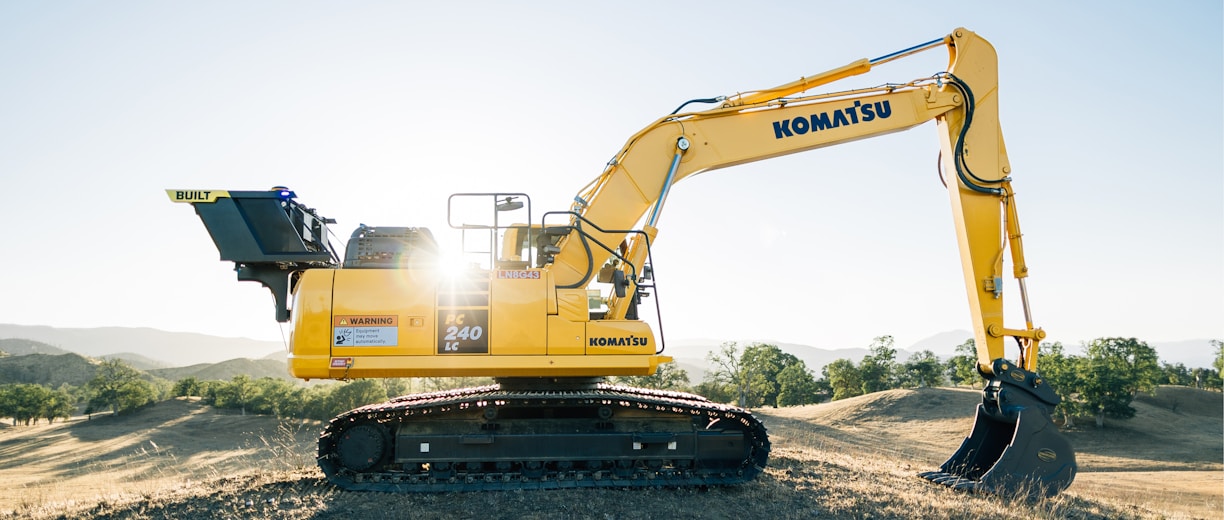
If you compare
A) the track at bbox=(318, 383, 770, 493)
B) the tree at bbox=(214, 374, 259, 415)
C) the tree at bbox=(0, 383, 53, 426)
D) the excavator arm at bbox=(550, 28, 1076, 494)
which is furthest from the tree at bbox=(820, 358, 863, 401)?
the tree at bbox=(0, 383, 53, 426)

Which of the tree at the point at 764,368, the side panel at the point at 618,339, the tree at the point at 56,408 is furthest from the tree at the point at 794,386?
the tree at the point at 56,408

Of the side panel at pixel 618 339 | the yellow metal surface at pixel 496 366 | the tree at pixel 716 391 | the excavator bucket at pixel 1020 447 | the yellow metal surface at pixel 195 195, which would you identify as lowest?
the tree at pixel 716 391

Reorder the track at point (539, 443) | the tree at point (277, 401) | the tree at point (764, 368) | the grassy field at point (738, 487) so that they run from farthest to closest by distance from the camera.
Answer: the tree at point (764, 368) → the tree at point (277, 401) → the track at point (539, 443) → the grassy field at point (738, 487)

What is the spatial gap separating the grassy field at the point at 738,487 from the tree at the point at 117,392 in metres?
0.75

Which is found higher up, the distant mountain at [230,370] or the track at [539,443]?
the track at [539,443]

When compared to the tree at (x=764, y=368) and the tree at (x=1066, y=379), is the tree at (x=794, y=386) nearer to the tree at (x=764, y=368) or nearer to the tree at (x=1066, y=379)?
the tree at (x=764, y=368)

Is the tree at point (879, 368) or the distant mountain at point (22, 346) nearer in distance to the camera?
the tree at point (879, 368)

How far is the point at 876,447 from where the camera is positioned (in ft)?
68.4

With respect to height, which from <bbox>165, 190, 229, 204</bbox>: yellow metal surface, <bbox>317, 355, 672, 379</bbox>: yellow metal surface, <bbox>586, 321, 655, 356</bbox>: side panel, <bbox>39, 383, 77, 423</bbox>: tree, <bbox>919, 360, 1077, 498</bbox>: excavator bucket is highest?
<bbox>165, 190, 229, 204</bbox>: yellow metal surface

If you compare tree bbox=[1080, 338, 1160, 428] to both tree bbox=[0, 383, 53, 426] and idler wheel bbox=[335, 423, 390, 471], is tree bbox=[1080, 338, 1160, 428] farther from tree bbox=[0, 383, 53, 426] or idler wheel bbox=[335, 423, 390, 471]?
tree bbox=[0, 383, 53, 426]

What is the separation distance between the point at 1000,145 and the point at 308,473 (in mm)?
9941

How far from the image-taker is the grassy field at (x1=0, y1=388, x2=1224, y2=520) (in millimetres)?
6902

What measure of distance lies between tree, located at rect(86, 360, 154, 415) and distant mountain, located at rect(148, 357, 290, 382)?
37142 millimetres

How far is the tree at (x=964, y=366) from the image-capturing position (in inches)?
1511
